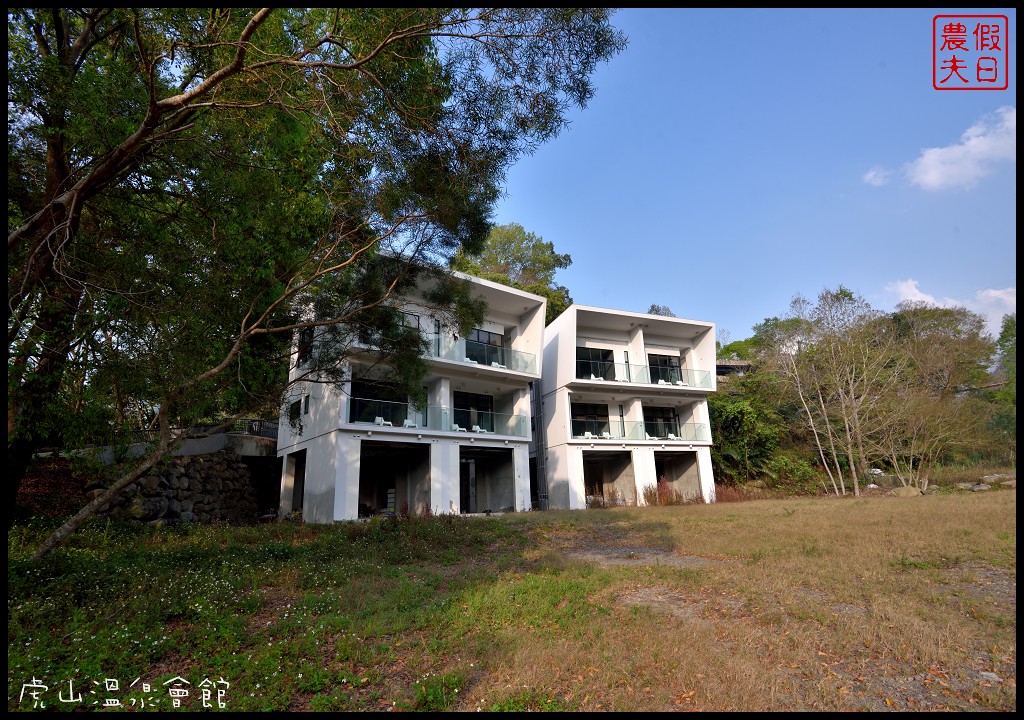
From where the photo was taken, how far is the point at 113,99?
17.2 feet

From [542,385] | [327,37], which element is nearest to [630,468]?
[542,385]

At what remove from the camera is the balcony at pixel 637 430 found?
2194 centimetres

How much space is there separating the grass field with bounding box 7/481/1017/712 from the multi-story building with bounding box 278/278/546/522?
274 inches

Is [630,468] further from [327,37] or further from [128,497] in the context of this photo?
[327,37]

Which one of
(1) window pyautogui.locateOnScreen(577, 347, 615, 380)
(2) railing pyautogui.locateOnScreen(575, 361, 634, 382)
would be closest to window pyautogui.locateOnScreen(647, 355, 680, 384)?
(2) railing pyautogui.locateOnScreen(575, 361, 634, 382)

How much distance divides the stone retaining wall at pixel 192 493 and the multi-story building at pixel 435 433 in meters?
1.53

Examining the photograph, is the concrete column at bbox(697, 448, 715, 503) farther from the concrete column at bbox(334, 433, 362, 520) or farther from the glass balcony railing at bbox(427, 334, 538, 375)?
the concrete column at bbox(334, 433, 362, 520)

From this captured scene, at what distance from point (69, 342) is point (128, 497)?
808cm

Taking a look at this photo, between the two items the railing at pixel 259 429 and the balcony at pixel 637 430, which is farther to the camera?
the balcony at pixel 637 430

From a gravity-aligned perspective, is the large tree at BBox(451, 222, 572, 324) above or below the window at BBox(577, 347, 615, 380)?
above

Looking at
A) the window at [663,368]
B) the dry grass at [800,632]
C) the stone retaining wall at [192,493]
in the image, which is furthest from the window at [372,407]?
the window at [663,368]

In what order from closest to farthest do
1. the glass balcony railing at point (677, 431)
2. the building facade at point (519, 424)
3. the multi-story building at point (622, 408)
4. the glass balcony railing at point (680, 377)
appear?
the building facade at point (519, 424), the multi-story building at point (622, 408), the glass balcony railing at point (677, 431), the glass balcony railing at point (680, 377)

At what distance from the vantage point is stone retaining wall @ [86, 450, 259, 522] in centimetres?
1253

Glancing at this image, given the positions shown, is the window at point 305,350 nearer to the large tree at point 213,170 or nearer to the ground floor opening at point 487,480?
the large tree at point 213,170
